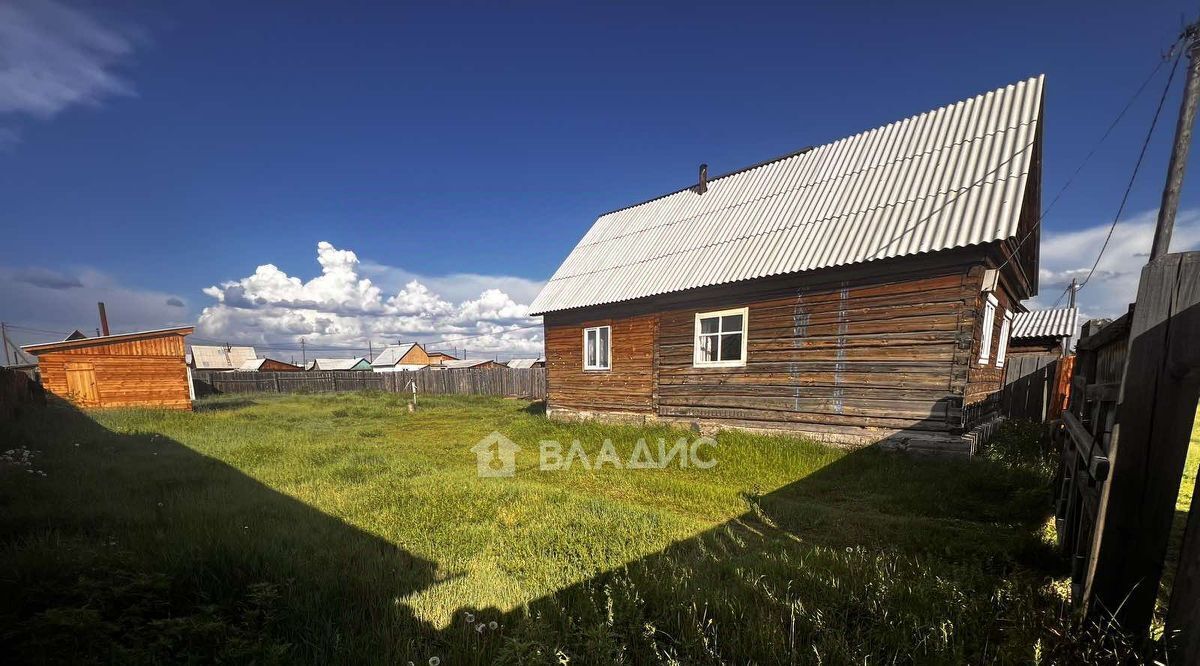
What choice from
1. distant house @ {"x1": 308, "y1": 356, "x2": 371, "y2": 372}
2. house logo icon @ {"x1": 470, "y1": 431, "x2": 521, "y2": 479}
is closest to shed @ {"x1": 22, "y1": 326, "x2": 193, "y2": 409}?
house logo icon @ {"x1": 470, "y1": 431, "x2": 521, "y2": 479}

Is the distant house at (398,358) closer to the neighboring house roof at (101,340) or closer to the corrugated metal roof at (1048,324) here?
the neighboring house roof at (101,340)

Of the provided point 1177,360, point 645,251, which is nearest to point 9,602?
point 1177,360

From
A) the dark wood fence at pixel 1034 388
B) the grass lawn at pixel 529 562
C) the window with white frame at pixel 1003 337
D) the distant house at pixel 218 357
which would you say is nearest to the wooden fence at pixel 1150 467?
the grass lawn at pixel 529 562

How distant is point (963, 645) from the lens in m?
2.36

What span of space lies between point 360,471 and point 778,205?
10796 millimetres

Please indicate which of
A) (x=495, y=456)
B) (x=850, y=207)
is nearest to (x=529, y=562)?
(x=495, y=456)

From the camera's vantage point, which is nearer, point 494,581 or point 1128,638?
point 1128,638

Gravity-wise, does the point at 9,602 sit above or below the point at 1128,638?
below

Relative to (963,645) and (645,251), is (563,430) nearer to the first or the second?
(645,251)

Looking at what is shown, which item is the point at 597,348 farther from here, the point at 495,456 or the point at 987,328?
the point at 987,328

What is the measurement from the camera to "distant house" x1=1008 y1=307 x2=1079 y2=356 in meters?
18.1

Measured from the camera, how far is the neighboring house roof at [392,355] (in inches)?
2238

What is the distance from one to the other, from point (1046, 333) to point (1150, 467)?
23510 mm

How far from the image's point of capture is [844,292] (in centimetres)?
815
